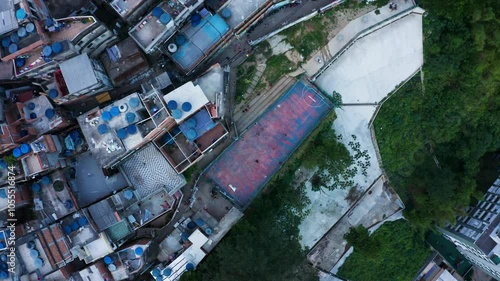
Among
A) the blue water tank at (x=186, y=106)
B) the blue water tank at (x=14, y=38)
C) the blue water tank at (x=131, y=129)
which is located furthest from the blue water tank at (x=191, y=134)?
the blue water tank at (x=14, y=38)

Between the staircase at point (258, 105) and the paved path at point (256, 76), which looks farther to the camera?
the staircase at point (258, 105)

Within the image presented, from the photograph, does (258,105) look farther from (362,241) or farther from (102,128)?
(362,241)

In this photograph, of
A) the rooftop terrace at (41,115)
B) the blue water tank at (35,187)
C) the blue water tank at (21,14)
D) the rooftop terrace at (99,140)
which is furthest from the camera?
the blue water tank at (35,187)

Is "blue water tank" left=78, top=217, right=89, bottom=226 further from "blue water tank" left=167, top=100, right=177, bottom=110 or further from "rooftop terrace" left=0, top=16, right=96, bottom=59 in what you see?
"rooftop terrace" left=0, top=16, right=96, bottom=59

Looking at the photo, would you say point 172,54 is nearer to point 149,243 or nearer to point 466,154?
point 149,243

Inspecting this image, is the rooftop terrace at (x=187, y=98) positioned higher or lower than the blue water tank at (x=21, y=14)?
lower

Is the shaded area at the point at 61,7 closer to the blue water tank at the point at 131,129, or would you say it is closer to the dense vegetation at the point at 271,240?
the blue water tank at the point at 131,129
